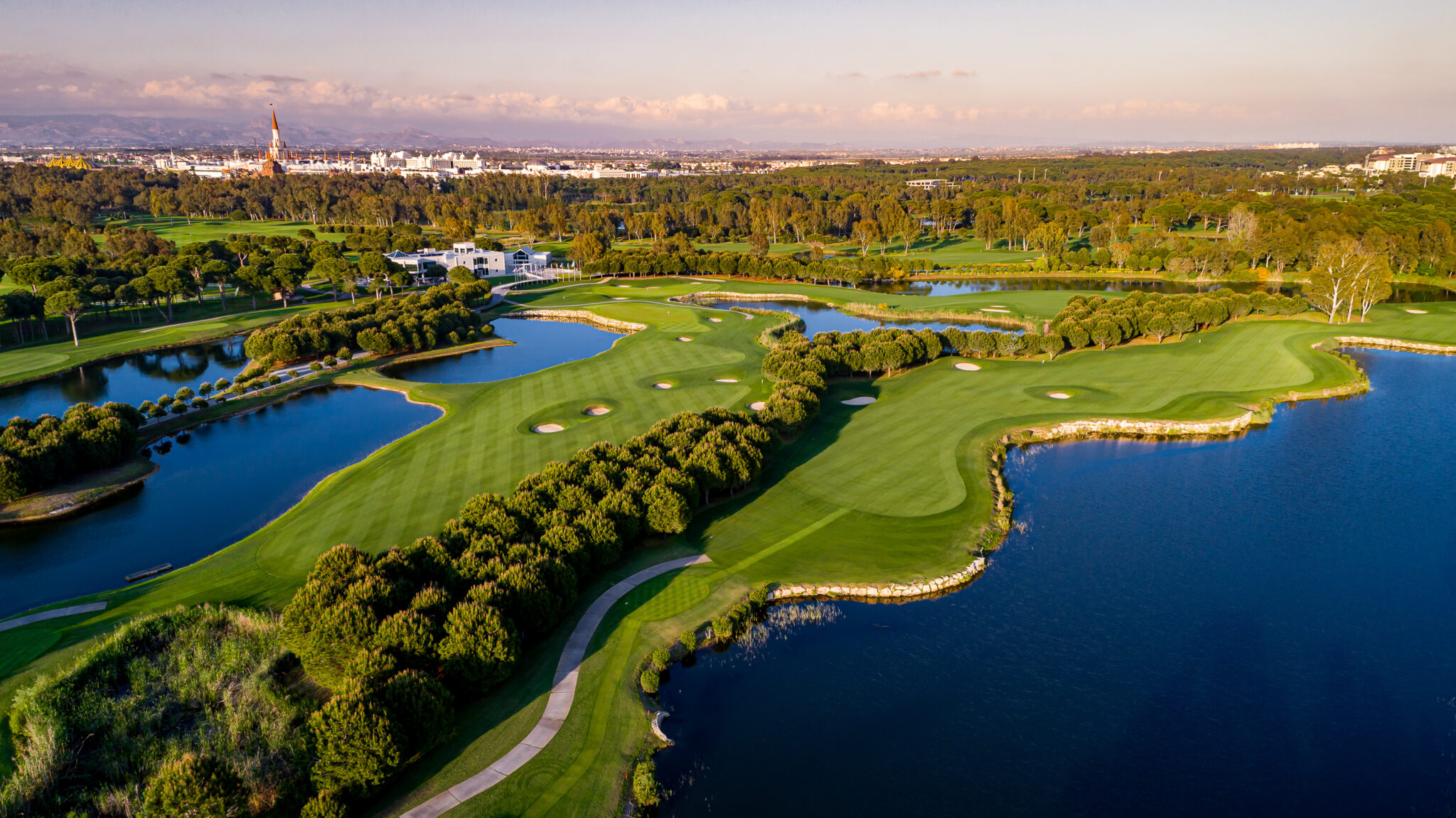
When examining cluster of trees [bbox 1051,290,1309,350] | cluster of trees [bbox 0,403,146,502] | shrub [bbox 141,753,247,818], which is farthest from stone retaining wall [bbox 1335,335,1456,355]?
cluster of trees [bbox 0,403,146,502]

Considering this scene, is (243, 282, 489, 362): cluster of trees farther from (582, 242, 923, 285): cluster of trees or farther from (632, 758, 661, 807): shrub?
(632, 758, 661, 807): shrub

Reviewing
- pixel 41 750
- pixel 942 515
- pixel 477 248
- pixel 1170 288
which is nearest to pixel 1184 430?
pixel 942 515

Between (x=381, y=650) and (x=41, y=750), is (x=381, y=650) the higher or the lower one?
the higher one

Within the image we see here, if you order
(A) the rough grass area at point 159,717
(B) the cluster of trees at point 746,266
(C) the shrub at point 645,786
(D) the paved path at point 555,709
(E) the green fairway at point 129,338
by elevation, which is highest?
(B) the cluster of trees at point 746,266

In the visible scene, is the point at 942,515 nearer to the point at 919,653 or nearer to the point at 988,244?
the point at 919,653

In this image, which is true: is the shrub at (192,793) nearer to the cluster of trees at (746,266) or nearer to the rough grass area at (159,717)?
the rough grass area at (159,717)

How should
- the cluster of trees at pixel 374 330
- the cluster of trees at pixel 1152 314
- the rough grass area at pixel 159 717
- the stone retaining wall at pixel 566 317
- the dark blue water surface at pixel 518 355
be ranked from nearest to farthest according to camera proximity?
the rough grass area at pixel 159 717 < the cluster of trees at pixel 1152 314 < the dark blue water surface at pixel 518 355 < the cluster of trees at pixel 374 330 < the stone retaining wall at pixel 566 317

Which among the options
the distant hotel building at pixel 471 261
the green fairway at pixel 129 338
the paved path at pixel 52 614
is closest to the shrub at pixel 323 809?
the paved path at pixel 52 614
